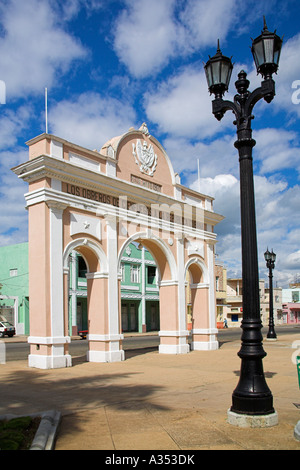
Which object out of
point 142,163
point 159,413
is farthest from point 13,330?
point 159,413

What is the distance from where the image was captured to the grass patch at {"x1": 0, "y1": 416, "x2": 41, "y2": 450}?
4.63 meters

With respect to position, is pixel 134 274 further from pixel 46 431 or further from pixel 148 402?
pixel 46 431

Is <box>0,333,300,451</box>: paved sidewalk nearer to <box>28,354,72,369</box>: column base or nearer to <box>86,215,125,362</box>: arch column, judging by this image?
<box>28,354,72,369</box>: column base

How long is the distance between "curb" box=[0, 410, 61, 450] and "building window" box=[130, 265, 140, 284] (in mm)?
32499

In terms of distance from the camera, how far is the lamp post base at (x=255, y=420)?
571cm

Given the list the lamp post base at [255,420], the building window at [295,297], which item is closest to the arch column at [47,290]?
the lamp post base at [255,420]

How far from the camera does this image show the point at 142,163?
691 inches

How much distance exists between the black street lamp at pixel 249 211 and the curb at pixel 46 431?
2.31 m

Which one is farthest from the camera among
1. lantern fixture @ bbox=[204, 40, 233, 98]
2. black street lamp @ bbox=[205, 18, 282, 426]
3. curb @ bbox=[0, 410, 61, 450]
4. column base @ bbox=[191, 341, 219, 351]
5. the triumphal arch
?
column base @ bbox=[191, 341, 219, 351]

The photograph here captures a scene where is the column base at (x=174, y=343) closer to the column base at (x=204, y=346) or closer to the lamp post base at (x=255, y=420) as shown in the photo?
the column base at (x=204, y=346)

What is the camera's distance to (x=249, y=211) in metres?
6.37

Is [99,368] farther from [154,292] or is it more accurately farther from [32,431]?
[154,292]

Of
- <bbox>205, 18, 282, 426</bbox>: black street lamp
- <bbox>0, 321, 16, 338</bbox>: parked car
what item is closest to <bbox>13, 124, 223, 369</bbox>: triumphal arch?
<bbox>205, 18, 282, 426</bbox>: black street lamp
